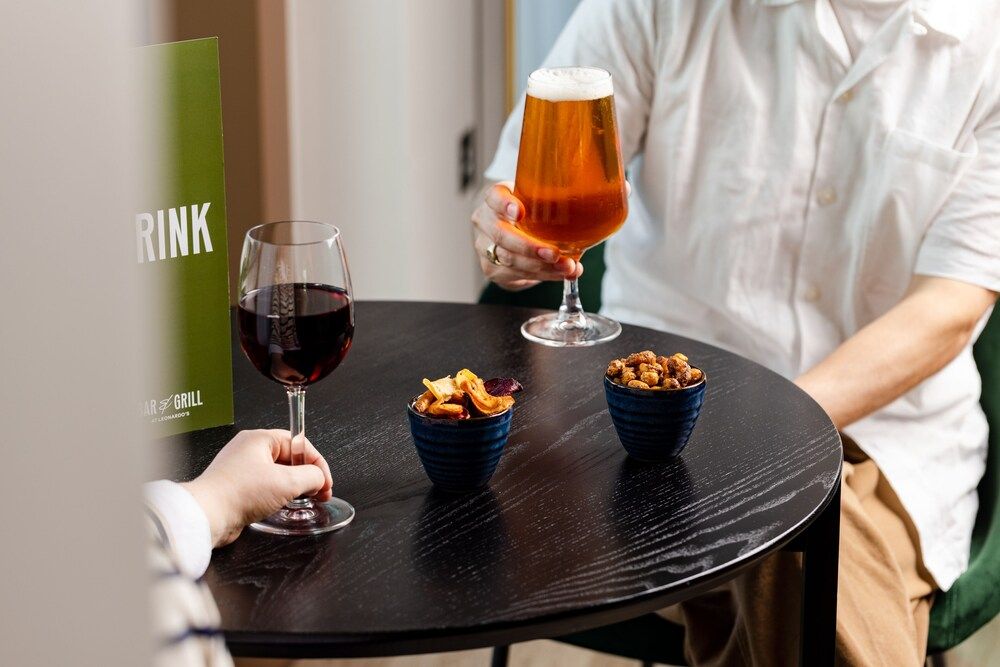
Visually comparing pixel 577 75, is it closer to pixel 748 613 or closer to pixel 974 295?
pixel 748 613

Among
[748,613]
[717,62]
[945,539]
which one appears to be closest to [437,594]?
[748,613]

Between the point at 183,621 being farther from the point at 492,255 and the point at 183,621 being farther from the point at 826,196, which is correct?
the point at 826,196

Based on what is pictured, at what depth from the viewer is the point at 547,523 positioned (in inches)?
37.3

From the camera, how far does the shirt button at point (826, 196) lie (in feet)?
5.49

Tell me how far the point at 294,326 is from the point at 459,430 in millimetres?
148

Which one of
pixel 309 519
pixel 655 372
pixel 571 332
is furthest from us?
pixel 571 332

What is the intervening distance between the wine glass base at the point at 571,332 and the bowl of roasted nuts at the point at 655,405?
28 cm

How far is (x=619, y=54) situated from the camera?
1732 millimetres

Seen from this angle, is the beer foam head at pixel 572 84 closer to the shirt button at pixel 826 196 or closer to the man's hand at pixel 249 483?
the man's hand at pixel 249 483

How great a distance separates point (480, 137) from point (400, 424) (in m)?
1.89

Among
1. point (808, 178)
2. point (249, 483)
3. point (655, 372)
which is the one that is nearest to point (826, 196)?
point (808, 178)

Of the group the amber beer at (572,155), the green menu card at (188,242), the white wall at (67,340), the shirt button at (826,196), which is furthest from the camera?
the shirt button at (826,196)

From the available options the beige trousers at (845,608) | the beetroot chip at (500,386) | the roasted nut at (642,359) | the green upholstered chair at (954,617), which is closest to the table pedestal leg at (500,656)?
the green upholstered chair at (954,617)

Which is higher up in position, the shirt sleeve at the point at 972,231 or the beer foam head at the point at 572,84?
the beer foam head at the point at 572,84
